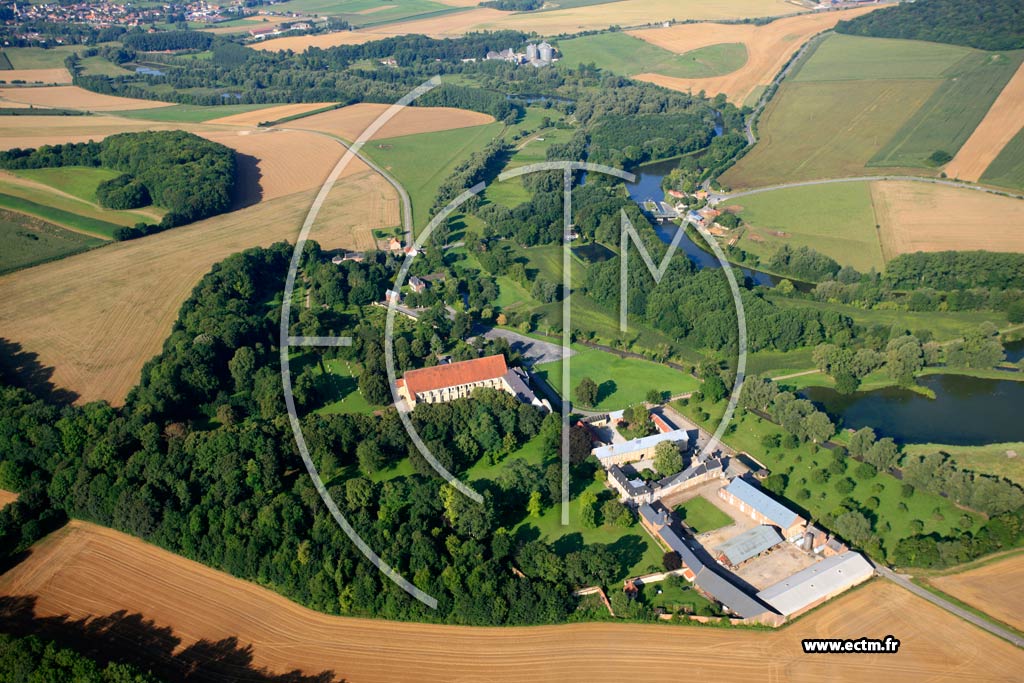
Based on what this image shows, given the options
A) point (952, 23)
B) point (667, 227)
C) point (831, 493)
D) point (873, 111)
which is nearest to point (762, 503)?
point (831, 493)

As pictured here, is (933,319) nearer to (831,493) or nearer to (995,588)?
(831,493)

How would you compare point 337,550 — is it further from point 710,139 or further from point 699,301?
point 710,139

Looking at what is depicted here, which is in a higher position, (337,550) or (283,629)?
(337,550)

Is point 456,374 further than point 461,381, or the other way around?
point 456,374

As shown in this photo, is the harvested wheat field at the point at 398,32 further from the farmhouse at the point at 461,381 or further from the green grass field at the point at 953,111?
the farmhouse at the point at 461,381

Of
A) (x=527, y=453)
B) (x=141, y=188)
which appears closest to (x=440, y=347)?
(x=527, y=453)

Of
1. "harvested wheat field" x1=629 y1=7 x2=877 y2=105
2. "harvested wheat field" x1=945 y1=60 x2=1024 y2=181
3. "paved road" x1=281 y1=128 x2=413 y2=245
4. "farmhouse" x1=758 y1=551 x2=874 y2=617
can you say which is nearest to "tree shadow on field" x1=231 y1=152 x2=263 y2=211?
"paved road" x1=281 y1=128 x2=413 y2=245

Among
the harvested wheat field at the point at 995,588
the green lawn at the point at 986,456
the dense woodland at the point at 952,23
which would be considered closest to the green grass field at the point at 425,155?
the green lawn at the point at 986,456
